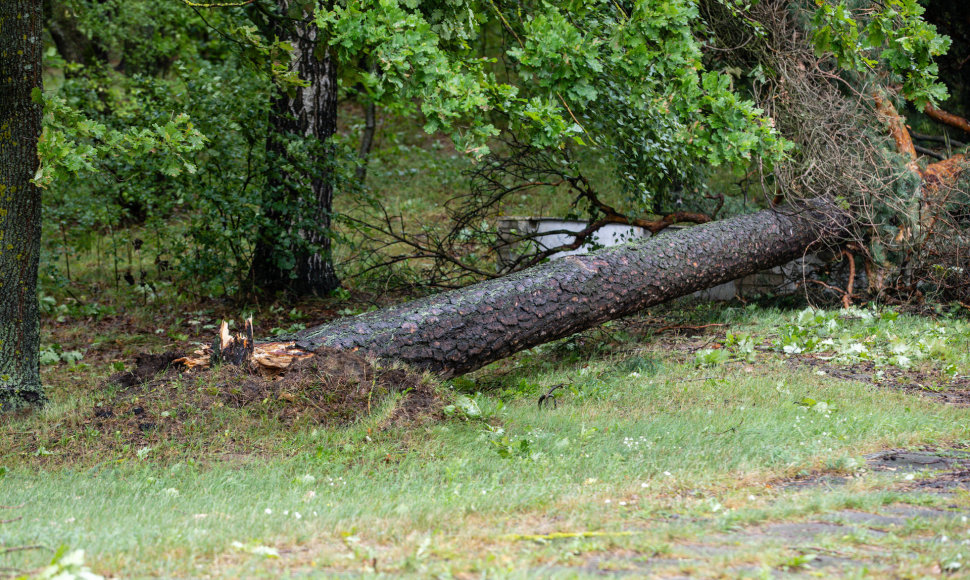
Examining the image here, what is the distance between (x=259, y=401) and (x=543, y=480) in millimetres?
1923

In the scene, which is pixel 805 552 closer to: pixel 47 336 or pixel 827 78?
pixel 827 78

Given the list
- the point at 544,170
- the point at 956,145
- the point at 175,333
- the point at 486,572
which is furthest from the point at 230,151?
the point at 956,145

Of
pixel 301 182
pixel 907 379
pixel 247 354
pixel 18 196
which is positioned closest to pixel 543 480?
pixel 247 354

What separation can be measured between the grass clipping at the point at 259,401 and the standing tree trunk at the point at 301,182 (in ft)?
12.5

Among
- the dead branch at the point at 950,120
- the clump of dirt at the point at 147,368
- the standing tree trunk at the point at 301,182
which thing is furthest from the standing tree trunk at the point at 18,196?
the dead branch at the point at 950,120

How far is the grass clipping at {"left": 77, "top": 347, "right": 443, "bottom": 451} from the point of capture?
4625 millimetres

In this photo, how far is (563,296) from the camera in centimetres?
639

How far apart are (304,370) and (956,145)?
1005 centimetres

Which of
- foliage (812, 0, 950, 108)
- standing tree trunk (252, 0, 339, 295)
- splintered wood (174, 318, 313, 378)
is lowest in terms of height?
splintered wood (174, 318, 313, 378)

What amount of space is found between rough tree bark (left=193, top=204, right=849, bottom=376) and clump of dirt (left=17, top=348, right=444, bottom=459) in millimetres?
255

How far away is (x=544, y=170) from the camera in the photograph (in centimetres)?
884

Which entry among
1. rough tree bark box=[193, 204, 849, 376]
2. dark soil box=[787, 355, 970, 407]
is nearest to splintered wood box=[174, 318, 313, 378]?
rough tree bark box=[193, 204, 849, 376]

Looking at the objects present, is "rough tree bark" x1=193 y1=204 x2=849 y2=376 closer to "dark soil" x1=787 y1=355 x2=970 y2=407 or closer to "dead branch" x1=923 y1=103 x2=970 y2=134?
"dark soil" x1=787 y1=355 x2=970 y2=407

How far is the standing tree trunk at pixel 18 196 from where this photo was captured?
206 inches
